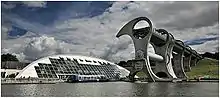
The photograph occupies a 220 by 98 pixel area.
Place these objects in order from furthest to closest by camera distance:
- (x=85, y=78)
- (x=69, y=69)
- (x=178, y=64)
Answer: (x=178, y=64) → (x=69, y=69) → (x=85, y=78)

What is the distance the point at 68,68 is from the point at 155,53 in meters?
17.7

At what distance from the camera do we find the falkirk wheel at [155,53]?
4047cm

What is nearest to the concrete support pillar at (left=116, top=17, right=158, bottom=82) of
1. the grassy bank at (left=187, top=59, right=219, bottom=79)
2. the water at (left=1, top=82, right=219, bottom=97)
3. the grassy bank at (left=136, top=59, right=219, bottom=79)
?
the grassy bank at (left=136, top=59, right=219, bottom=79)

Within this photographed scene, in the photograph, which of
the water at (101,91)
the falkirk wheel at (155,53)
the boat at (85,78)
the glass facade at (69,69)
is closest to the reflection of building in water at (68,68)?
the glass facade at (69,69)

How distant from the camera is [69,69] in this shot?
39.1 meters

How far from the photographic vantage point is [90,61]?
46562 millimetres

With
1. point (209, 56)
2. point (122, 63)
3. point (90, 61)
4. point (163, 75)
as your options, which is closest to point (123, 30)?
point (90, 61)

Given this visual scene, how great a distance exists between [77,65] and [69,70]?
10.2ft

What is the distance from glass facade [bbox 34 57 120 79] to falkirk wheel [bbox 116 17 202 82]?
10.9 ft

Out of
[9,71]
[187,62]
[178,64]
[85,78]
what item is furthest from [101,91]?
[187,62]

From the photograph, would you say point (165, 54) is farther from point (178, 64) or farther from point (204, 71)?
point (204, 71)

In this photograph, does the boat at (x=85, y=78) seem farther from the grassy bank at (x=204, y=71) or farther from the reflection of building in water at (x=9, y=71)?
the grassy bank at (x=204, y=71)

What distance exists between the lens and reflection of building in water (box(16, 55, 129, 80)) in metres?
35.2

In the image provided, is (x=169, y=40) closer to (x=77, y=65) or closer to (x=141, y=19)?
(x=141, y=19)
